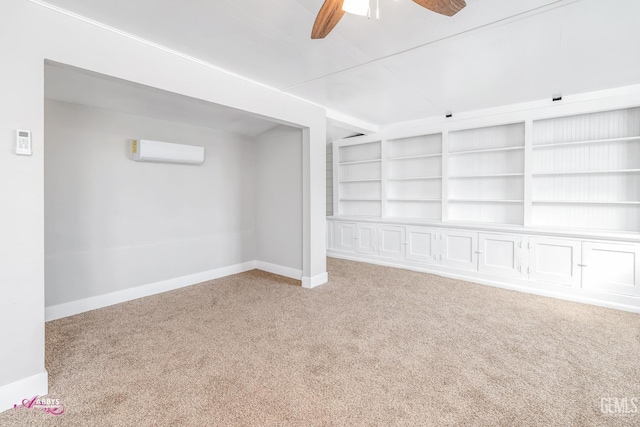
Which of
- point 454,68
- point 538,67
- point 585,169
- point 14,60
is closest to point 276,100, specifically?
point 454,68

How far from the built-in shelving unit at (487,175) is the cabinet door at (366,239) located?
1295 mm

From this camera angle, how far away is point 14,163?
1707 mm

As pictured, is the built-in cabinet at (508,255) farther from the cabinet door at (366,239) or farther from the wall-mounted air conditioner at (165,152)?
the wall-mounted air conditioner at (165,152)

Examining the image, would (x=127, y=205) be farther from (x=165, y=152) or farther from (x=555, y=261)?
(x=555, y=261)

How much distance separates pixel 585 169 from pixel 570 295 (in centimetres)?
154

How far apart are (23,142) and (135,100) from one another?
1.67 meters

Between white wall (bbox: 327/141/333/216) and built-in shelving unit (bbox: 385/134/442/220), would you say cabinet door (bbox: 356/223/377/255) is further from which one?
white wall (bbox: 327/141/333/216)

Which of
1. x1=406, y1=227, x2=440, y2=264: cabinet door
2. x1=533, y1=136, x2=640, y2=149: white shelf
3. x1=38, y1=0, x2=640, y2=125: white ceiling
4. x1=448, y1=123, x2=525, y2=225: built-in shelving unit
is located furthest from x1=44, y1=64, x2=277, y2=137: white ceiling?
x1=533, y1=136, x2=640, y2=149: white shelf

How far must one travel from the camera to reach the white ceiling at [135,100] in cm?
257

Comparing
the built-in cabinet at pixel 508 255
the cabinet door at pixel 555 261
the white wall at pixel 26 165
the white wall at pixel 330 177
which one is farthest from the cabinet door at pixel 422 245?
the white wall at pixel 26 165

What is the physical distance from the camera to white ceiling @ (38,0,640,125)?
1.92m

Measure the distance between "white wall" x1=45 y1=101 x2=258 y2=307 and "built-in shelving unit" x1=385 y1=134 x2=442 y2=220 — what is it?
252 centimetres

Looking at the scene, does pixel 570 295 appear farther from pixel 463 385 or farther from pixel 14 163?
pixel 14 163

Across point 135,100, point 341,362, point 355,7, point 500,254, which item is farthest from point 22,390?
point 500,254
